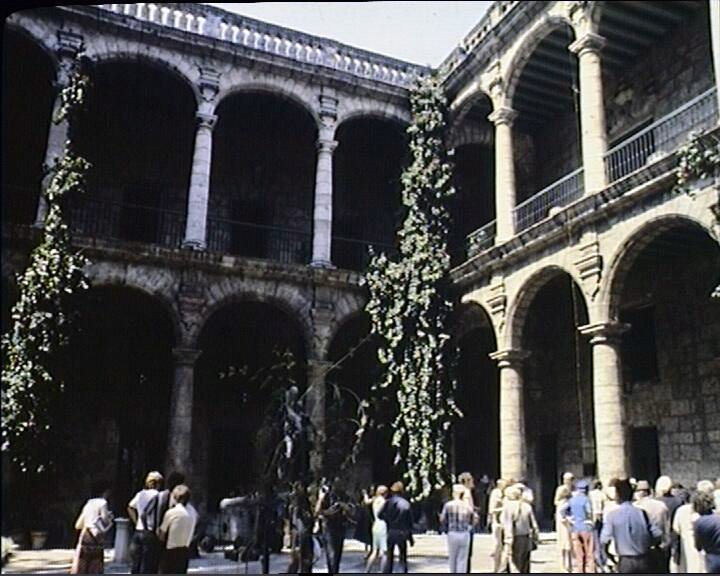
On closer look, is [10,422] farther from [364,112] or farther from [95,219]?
[364,112]

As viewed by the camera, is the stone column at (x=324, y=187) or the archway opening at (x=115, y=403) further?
the stone column at (x=324, y=187)

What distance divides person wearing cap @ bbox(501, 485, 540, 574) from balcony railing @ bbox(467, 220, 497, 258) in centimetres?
753

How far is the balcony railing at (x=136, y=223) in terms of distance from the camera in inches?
642

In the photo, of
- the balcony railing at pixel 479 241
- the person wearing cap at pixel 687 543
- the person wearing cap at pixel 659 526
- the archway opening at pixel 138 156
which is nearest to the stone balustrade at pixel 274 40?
the archway opening at pixel 138 156

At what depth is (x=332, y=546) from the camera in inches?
347

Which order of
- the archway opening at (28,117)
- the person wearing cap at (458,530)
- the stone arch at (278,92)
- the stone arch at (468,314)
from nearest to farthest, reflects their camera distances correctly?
the person wearing cap at (458,530) < the archway opening at (28,117) < the stone arch at (468,314) < the stone arch at (278,92)

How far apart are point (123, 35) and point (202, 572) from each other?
1049 cm

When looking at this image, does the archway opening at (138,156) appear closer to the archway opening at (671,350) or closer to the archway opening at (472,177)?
the archway opening at (472,177)

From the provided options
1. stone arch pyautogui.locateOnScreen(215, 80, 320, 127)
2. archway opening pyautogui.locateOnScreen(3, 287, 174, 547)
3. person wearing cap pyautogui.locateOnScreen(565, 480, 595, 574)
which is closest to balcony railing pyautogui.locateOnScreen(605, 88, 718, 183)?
person wearing cap pyautogui.locateOnScreen(565, 480, 595, 574)

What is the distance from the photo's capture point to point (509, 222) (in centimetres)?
1420

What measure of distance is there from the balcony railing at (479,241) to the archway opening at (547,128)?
67 centimetres

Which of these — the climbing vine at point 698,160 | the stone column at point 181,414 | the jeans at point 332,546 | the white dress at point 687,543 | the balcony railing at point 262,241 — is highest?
the balcony railing at point 262,241

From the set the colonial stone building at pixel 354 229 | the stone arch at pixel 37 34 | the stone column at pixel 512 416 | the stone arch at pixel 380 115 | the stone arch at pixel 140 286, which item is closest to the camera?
the colonial stone building at pixel 354 229

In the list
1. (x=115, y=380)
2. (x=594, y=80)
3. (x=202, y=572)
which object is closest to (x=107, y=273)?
(x=115, y=380)
